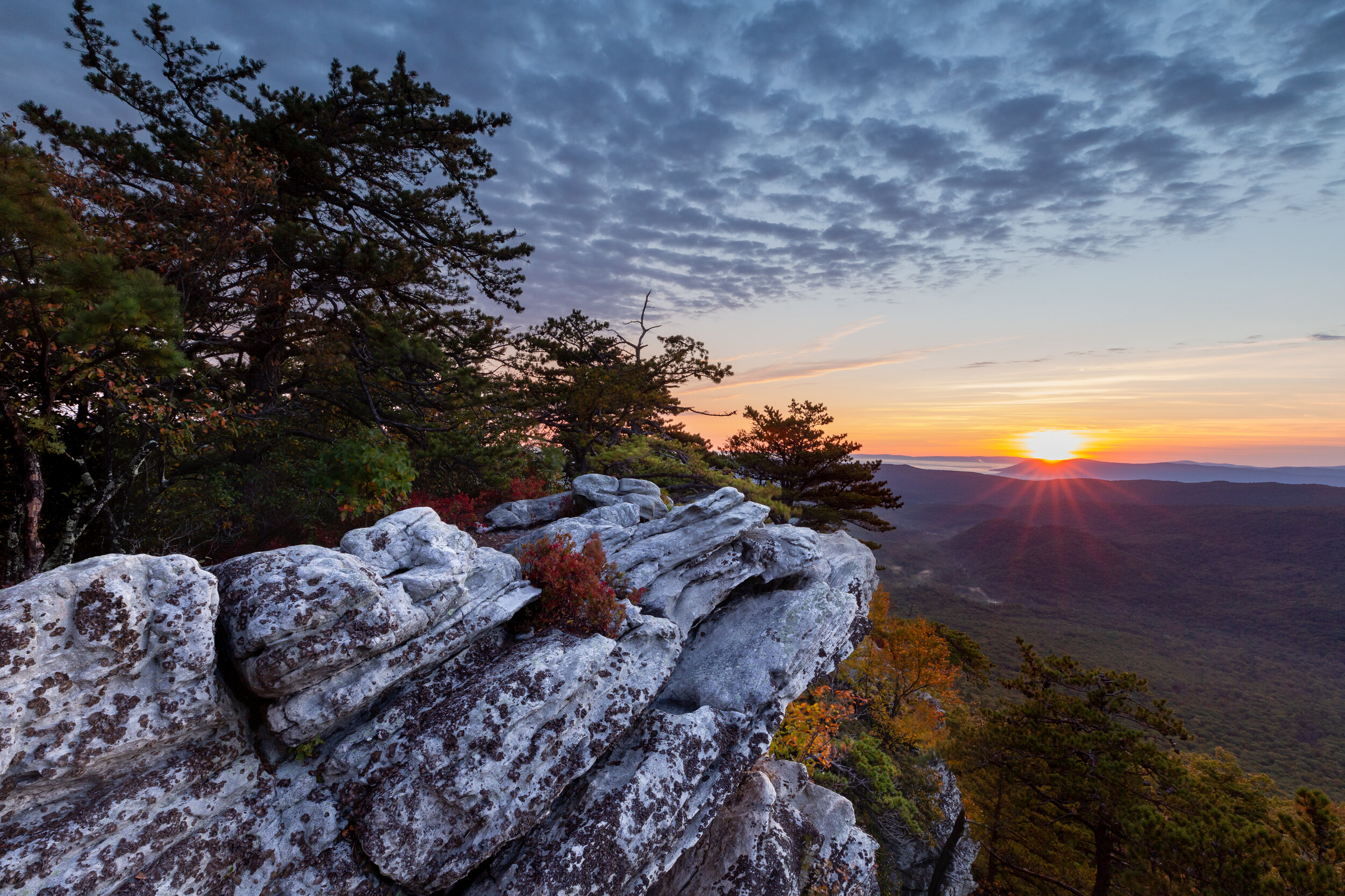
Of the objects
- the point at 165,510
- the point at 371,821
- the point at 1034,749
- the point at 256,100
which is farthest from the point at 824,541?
the point at 256,100

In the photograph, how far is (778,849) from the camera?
35.8ft

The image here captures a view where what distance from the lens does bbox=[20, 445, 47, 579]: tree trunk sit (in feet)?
29.2

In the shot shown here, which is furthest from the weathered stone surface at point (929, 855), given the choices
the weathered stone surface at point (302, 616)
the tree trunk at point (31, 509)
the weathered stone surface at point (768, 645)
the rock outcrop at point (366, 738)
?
the tree trunk at point (31, 509)

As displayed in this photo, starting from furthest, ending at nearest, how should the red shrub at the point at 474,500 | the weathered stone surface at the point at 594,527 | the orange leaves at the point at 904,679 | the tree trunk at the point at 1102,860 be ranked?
the orange leaves at the point at 904,679, the tree trunk at the point at 1102,860, the red shrub at the point at 474,500, the weathered stone surface at the point at 594,527

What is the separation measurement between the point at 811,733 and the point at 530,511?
14231mm

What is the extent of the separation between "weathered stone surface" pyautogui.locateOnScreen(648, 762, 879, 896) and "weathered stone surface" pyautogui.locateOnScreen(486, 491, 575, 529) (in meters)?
11.2

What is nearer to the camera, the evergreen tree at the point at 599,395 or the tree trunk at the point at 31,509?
the tree trunk at the point at 31,509

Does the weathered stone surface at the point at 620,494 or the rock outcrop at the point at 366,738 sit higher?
the weathered stone surface at the point at 620,494

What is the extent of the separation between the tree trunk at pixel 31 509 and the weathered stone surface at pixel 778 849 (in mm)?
13689

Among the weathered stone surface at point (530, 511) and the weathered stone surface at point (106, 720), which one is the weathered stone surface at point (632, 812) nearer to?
the weathered stone surface at point (106, 720)

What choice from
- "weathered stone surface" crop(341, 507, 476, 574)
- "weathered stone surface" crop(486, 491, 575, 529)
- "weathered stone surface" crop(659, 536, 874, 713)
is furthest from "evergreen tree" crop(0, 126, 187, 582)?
"weathered stone surface" crop(659, 536, 874, 713)

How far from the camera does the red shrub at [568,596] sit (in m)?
10.2

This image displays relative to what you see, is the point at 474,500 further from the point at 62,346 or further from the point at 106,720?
the point at 106,720

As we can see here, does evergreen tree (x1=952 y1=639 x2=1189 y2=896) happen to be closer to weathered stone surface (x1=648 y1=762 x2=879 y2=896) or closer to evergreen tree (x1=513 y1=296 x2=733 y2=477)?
weathered stone surface (x1=648 y1=762 x2=879 y2=896)
